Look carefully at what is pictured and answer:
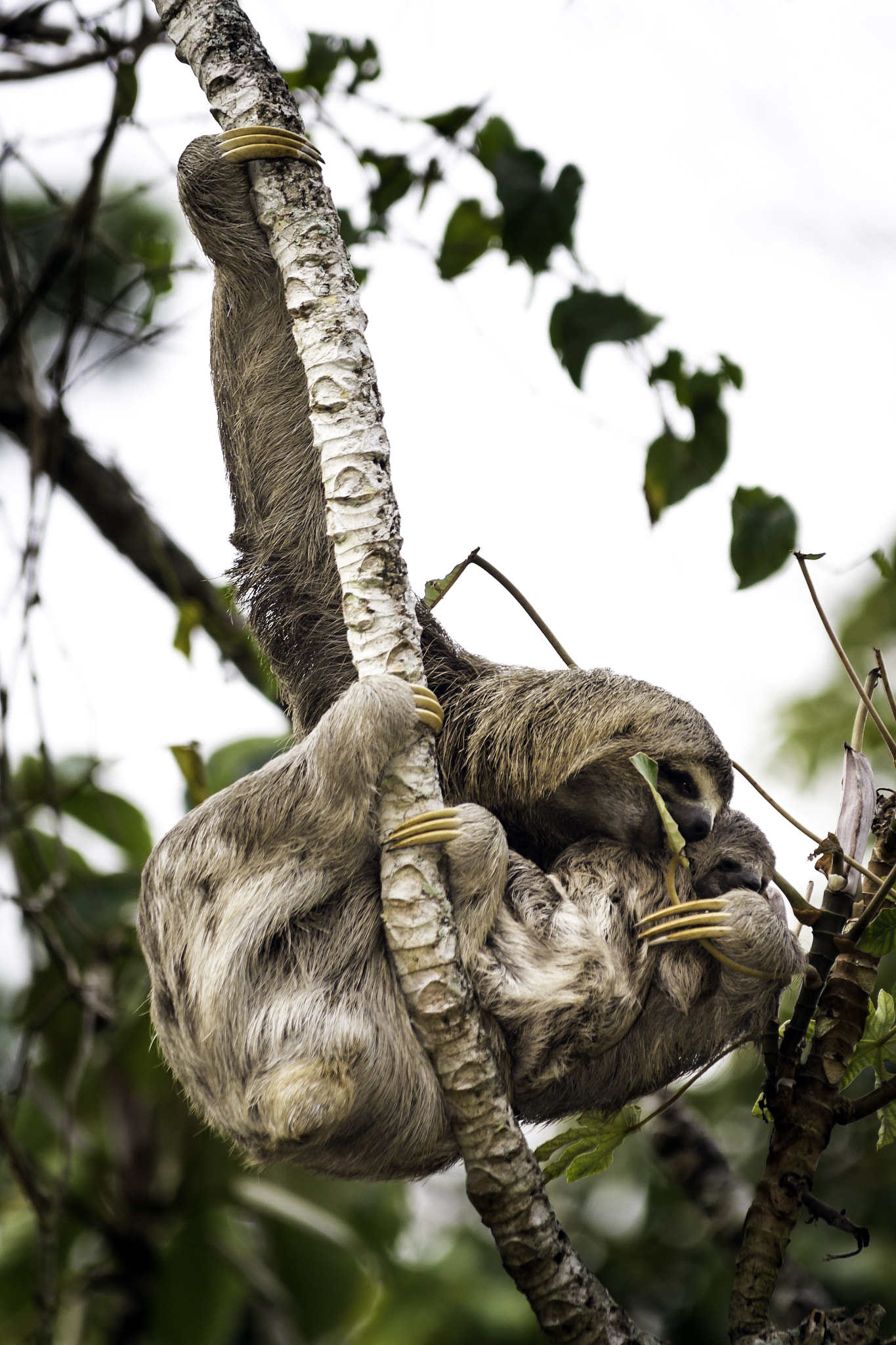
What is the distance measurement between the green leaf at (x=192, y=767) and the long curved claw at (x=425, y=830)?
1890 mm

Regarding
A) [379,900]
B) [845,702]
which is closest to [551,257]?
[379,900]

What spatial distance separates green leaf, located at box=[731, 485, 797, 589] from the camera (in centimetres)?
383

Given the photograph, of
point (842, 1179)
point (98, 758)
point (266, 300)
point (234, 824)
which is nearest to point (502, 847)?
point (234, 824)

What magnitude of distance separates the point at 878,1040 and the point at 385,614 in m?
1.84

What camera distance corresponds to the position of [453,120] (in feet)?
15.3

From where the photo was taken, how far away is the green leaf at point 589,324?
4172 millimetres

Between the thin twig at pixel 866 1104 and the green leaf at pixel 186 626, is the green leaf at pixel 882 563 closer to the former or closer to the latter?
the thin twig at pixel 866 1104

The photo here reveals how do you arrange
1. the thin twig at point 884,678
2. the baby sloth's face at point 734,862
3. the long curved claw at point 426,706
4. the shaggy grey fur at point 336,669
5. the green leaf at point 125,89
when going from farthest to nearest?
1. the green leaf at point 125,89
2. the shaggy grey fur at point 336,669
3. the baby sloth's face at point 734,862
4. the thin twig at point 884,678
5. the long curved claw at point 426,706

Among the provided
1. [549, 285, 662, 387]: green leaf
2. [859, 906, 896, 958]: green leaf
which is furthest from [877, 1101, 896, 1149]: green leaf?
[549, 285, 662, 387]: green leaf

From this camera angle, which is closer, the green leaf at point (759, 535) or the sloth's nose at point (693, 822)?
the sloth's nose at point (693, 822)

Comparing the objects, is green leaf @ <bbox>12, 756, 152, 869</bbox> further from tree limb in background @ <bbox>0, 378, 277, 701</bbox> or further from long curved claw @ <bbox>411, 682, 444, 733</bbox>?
long curved claw @ <bbox>411, 682, 444, 733</bbox>

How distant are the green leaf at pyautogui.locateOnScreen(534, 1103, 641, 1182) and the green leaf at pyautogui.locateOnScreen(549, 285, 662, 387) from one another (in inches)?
103

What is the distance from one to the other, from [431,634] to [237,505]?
2.93 ft

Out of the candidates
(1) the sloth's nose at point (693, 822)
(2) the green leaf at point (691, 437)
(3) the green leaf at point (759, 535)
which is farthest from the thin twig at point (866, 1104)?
(2) the green leaf at point (691, 437)
